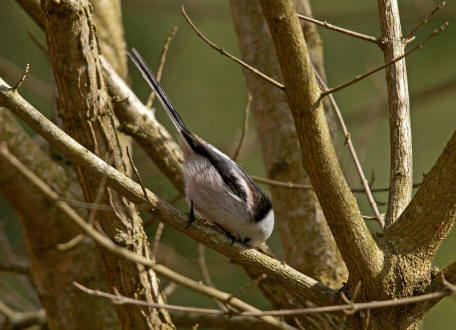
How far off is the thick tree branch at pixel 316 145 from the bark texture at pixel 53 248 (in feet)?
4.70

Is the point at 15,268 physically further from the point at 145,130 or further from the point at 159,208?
the point at 159,208

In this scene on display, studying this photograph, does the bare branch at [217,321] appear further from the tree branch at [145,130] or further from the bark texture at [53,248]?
the tree branch at [145,130]

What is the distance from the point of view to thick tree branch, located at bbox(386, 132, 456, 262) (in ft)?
6.59

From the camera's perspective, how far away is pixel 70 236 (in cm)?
307

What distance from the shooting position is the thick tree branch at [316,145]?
186 cm

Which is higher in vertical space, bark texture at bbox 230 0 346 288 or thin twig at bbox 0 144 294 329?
bark texture at bbox 230 0 346 288

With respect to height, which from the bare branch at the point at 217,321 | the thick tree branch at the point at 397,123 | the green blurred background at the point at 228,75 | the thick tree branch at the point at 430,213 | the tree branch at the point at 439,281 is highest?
the green blurred background at the point at 228,75

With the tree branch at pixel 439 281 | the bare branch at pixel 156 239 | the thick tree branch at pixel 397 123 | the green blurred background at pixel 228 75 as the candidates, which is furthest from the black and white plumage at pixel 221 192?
the green blurred background at pixel 228 75

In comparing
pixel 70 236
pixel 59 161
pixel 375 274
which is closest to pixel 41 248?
pixel 70 236

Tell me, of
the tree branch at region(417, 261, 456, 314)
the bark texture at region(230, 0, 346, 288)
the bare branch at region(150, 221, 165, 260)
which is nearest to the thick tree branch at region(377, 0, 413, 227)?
the tree branch at region(417, 261, 456, 314)

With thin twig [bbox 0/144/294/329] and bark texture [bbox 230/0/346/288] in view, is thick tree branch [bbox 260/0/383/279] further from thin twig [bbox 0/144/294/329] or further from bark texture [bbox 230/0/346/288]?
bark texture [bbox 230/0/346/288]

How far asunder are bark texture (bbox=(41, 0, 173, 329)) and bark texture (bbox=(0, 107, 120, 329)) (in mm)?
569

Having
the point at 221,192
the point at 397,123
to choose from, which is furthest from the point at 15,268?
the point at 397,123

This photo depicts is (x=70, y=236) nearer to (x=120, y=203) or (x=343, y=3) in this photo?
(x=120, y=203)
